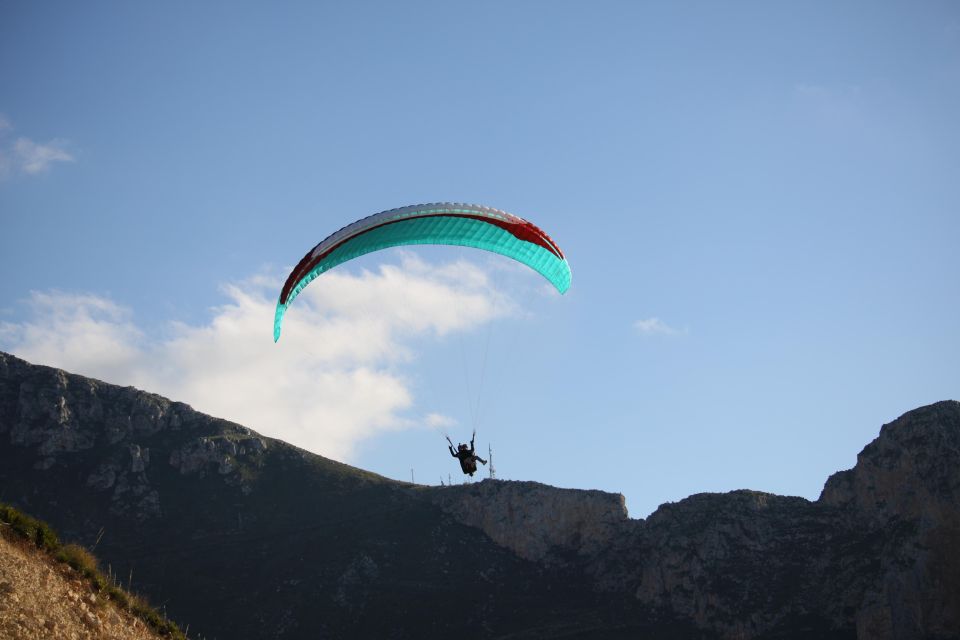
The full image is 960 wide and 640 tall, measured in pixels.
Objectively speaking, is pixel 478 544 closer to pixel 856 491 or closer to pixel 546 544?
pixel 546 544

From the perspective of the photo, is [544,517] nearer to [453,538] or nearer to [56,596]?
[453,538]

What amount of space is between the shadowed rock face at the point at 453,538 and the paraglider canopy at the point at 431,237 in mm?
44702

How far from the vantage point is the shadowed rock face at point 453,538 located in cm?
6550

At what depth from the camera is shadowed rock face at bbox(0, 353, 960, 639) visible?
2579 inches

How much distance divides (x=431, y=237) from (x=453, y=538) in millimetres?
57390

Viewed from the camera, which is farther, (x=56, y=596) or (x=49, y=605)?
(x=56, y=596)

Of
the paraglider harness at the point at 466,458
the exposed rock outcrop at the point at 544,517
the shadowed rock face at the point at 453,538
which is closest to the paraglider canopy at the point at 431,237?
the paraglider harness at the point at 466,458

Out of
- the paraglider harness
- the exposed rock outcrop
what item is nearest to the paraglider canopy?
the paraglider harness

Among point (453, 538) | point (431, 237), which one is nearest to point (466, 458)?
point (431, 237)

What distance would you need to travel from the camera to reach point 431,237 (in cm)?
2847

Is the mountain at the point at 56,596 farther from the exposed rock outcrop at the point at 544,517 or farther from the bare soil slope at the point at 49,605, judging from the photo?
the exposed rock outcrop at the point at 544,517

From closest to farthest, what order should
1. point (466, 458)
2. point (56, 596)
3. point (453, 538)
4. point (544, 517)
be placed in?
point (56, 596), point (466, 458), point (453, 538), point (544, 517)

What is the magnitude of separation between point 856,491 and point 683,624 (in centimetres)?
1655

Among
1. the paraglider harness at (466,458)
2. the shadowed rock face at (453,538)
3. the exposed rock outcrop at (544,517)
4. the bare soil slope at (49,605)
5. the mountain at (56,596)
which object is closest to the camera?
the bare soil slope at (49,605)
